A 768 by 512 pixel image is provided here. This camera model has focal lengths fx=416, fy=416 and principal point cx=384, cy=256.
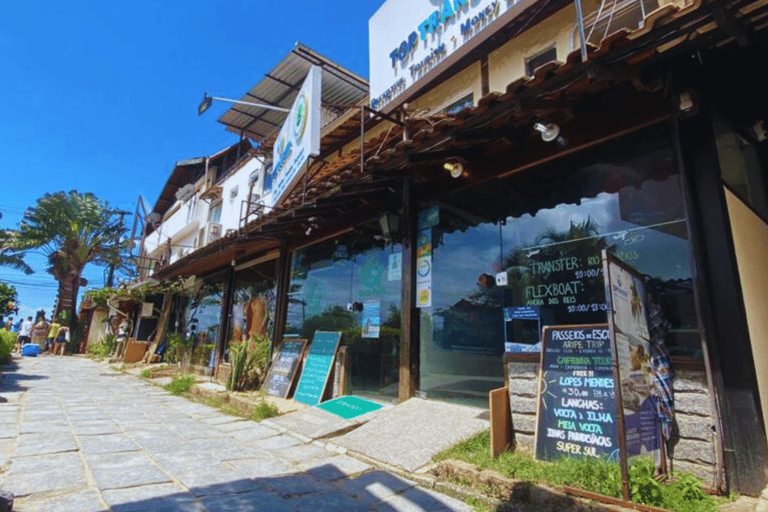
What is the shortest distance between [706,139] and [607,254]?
1.66 meters

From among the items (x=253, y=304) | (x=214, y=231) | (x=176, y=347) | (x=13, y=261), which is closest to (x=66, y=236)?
(x=13, y=261)

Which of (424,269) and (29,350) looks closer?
(424,269)

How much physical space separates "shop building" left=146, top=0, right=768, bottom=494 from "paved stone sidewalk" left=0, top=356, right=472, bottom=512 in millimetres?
1662

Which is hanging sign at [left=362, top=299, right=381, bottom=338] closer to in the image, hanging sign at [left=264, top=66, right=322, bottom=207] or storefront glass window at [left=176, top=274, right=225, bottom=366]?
hanging sign at [left=264, top=66, right=322, bottom=207]

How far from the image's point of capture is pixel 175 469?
3754 mm

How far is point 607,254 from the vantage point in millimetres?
3061

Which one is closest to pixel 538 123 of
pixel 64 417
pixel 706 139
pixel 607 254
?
pixel 706 139

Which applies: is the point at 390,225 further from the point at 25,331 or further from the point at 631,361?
the point at 25,331

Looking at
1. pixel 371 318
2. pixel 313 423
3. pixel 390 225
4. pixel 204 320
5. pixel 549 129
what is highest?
pixel 549 129

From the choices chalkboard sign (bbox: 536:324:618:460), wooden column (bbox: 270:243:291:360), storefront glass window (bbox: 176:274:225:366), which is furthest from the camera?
storefront glass window (bbox: 176:274:225:366)

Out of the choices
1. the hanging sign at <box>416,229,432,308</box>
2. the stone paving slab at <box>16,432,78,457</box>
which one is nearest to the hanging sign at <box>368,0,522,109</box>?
the hanging sign at <box>416,229,432,308</box>

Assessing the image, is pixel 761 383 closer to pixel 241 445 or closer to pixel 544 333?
pixel 544 333

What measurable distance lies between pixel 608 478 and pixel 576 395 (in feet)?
2.40

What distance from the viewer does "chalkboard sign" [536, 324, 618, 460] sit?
337cm
